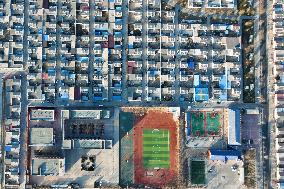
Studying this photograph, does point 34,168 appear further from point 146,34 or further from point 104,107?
point 146,34

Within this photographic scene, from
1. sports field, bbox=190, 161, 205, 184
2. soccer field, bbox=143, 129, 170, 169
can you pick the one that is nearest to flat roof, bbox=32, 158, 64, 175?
soccer field, bbox=143, 129, 170, 169

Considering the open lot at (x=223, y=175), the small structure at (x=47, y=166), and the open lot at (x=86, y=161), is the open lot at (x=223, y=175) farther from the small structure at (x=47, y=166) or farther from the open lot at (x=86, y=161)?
the small structure at (x=47, y=166)

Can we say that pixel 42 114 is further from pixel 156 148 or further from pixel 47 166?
pixel 156 148

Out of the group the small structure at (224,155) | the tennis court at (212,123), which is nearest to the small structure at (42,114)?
the tennis court at (212,123)

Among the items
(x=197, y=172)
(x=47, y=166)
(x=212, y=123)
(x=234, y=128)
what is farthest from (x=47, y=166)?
(x=234, y=128)

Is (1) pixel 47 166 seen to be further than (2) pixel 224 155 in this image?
No

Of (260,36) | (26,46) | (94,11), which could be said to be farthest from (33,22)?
(260,36)

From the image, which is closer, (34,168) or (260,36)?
(34,168)
